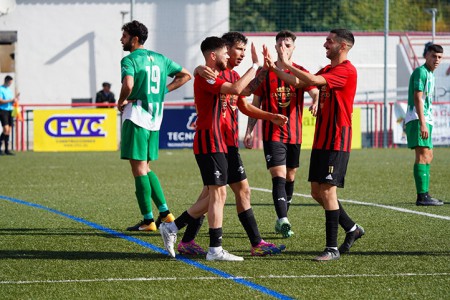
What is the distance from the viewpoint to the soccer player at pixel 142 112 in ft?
30.7

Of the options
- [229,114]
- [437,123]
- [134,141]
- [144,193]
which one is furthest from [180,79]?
[437,123]

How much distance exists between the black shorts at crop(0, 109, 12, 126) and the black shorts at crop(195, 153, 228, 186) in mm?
17061

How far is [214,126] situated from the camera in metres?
7.55

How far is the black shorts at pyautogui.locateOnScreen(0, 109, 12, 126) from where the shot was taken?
23862 mm

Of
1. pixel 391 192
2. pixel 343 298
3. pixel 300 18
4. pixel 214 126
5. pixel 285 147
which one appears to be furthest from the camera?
pixel 300 18

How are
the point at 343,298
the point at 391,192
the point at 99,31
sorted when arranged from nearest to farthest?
the point at 343,298, the point at 391,192, the point at 99,31

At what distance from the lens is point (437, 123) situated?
2655 centimetres

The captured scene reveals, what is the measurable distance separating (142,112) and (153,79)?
338mm

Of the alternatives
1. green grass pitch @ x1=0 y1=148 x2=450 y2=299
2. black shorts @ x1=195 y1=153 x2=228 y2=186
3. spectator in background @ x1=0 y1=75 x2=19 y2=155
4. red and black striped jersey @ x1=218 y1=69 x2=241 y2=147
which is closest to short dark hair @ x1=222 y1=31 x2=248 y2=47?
red and black striped jersey @ x1=218 y1=69 x2=241 y2=147

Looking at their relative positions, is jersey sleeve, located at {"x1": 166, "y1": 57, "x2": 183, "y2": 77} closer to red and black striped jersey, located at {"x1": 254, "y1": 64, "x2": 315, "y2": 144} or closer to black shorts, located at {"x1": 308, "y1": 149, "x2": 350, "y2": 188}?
red and black striped jersey, located at {"x1": 254, "y1": 64, "x2": 315, "y2": 144}

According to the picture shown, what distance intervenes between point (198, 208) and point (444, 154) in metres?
16.1

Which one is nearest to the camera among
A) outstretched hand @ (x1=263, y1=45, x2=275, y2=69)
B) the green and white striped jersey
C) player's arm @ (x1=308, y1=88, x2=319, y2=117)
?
outstretched hand @ (x1=263, y1=45, x2=275, y2=69)

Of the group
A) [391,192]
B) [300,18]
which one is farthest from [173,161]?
[300,18]

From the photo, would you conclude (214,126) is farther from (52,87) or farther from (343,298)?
(52,87)
